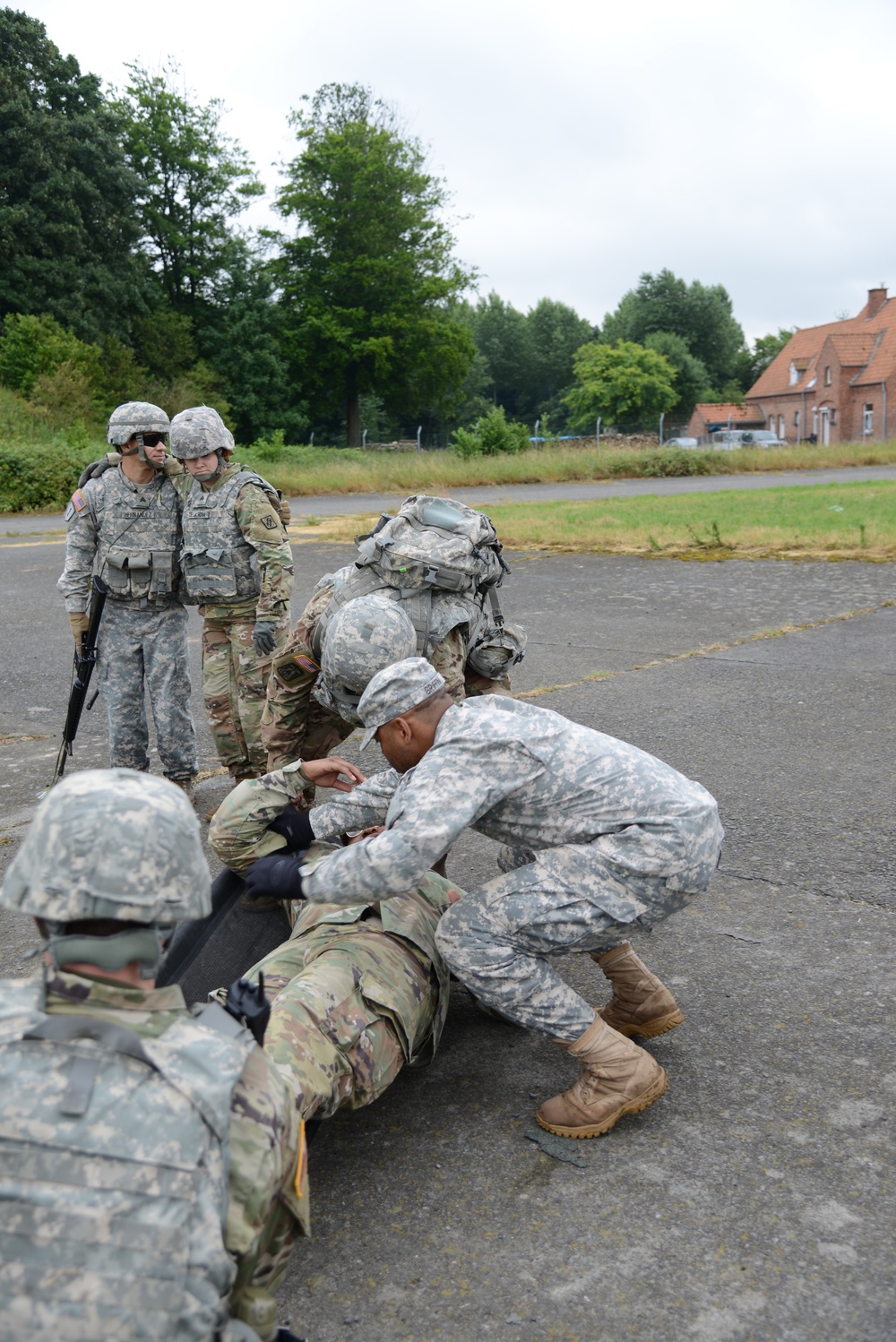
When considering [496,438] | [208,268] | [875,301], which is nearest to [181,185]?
[208,268]

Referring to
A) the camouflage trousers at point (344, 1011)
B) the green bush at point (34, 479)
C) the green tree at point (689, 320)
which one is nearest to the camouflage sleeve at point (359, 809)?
the camouflage trousers at point (344, 1011)

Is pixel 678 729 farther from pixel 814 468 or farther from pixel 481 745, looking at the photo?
pixel 814 468

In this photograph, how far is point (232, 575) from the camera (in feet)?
17.6

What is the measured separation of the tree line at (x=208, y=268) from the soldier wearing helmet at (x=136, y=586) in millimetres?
28500

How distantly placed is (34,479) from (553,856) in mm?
21634

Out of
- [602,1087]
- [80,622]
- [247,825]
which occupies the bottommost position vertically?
[602,1087]

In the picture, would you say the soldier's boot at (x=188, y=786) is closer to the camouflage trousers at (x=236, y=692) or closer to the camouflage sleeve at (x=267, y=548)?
the camouflage trousers at (x=236, y=692)

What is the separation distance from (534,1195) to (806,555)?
11649 mm

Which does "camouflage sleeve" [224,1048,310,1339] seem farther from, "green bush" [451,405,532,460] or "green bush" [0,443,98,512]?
"green bush" [451,405,532,460]

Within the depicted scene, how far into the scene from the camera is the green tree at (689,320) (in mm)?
88000

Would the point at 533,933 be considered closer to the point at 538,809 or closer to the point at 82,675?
the point at 538,809

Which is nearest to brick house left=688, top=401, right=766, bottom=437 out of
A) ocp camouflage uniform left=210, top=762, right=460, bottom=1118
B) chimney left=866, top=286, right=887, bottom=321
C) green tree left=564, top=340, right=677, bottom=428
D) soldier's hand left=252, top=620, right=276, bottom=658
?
green tree left=564, top=340, right=677, bottom=428

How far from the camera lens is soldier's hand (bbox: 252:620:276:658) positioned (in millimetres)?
5215

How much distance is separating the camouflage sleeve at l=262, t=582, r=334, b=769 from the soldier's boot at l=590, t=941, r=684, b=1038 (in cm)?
155
